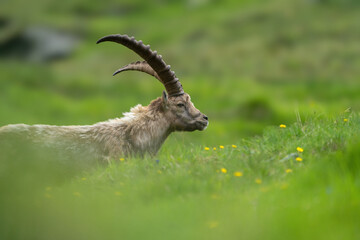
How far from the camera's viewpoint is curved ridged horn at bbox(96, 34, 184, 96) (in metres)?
9.84

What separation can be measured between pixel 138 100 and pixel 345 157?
23.0m

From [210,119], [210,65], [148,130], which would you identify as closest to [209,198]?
[148,130]

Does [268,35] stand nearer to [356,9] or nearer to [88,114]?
[356,9]

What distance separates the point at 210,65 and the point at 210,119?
11.0 metres

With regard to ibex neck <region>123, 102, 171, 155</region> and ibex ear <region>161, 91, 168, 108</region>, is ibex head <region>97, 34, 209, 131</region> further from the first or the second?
ibex neck <region>123, 102, 171, 155</region>

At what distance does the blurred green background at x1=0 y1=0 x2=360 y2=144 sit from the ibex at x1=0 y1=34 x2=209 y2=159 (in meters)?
3.02

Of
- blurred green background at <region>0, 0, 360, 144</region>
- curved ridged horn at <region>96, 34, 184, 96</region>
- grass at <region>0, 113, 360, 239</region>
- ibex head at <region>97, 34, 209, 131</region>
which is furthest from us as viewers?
blurred green background at <region>0, 0, 360, 144</region>

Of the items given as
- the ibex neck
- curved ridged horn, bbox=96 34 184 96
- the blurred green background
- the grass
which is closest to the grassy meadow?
the grass

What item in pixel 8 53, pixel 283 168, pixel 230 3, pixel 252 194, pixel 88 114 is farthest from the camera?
pixel 230 3

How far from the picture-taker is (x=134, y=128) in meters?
10.0

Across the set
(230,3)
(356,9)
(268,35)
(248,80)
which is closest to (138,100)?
(248,80)

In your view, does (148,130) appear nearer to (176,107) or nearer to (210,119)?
(176,107)

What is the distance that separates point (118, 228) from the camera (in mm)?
5863

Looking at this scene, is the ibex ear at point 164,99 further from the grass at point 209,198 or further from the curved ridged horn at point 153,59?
the grass at point 209,198
